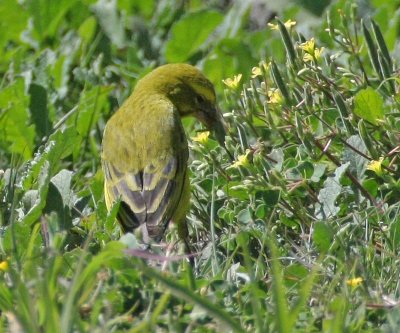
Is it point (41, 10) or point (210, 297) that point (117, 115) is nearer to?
point (41, 10)

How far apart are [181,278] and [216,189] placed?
4.18ft

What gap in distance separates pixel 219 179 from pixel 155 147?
0.57m

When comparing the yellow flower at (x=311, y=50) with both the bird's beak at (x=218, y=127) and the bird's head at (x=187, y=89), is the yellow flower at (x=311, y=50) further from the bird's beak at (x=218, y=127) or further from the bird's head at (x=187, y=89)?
the bird's head at (x=187, y=89)

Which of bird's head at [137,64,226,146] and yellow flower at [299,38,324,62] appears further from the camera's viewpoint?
bird's head at [137,64,226,146]

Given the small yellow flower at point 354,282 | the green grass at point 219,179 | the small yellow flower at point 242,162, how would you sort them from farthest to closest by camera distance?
the small yellow flower at point 242,162, the small yellow flower at point 354,282, the green grass at point 219,179

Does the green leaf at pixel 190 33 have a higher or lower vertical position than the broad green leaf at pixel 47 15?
lower

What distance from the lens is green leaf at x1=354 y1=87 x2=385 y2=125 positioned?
4805 mm

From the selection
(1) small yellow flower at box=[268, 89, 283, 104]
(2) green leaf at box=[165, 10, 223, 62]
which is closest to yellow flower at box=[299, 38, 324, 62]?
(1) small yellow flower at box=[268, 89, 283, 104]

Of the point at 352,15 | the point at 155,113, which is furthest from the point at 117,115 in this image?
the point at 352,15

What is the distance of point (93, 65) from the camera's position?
22.4ft

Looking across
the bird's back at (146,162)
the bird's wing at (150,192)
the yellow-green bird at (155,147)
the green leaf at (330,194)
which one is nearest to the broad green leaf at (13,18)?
the yellow-green bird at (155,147)

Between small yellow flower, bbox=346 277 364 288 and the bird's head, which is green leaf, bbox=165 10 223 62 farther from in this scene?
small yellow flower, bbox=346 277 364 288

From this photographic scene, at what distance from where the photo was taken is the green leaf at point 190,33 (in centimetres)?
701

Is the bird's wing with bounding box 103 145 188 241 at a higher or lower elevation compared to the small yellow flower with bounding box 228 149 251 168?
lower
